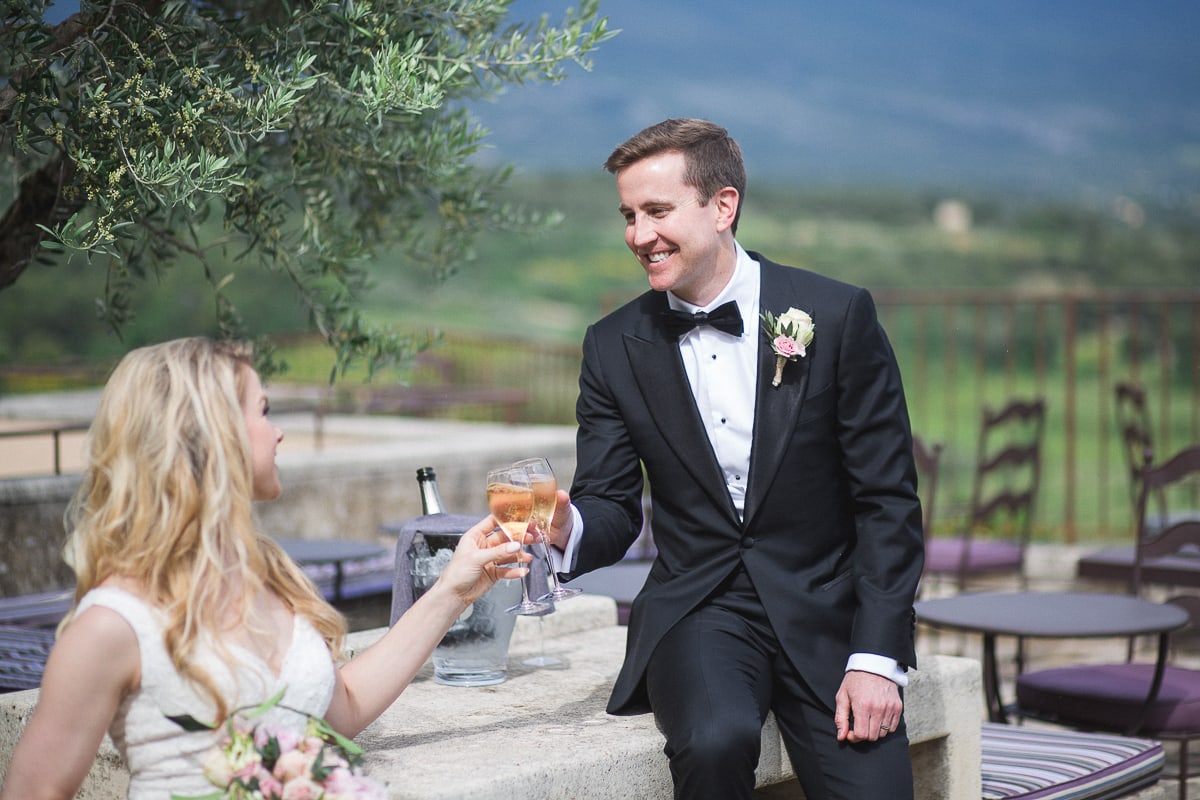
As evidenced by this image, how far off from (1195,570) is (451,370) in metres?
9.36

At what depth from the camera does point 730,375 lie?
3.16m

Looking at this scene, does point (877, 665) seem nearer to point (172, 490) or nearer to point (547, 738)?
point (547, 738)

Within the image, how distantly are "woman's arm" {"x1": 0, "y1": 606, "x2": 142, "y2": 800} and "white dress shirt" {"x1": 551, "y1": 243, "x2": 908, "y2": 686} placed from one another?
1168mm

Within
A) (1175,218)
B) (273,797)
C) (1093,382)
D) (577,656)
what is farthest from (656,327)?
(1175,218)

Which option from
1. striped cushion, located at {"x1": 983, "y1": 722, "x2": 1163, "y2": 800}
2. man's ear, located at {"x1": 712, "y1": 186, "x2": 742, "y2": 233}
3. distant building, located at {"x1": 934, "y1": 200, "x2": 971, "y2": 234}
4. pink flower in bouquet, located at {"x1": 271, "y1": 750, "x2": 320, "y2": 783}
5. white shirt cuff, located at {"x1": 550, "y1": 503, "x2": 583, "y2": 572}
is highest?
distant building, located at {"x1": 934, "y1": 200, "x2": 971, "y2": 234}

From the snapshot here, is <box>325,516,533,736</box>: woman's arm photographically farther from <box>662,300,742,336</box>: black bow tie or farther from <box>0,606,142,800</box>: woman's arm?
<box>662,300,742,336</box>: black bow tie

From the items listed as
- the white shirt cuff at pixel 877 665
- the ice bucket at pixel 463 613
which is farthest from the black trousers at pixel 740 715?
the ice bucket at pixel 463 613

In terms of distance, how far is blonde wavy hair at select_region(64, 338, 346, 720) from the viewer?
7.01 feet

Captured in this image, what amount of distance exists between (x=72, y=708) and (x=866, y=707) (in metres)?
1.51

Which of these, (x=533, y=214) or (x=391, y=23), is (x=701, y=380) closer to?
(x=391, y=23)

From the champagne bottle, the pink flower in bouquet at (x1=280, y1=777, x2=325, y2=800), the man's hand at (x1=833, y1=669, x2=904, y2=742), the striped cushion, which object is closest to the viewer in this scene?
the pink flower in bouquet at (x1=280, y1=777, x2=325, y2=800)

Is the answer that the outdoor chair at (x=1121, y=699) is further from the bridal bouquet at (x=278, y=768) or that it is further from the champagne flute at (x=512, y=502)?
the bridal bouquet at (x=278, y=768)

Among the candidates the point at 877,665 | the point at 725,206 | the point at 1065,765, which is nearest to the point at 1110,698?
the point at 1065,765

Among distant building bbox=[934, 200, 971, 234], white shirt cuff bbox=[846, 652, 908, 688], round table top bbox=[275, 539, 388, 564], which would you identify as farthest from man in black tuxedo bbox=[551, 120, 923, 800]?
distant building bbox=[934, 200, 971, 234]
